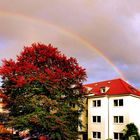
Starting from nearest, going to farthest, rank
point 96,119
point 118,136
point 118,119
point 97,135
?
1. point 118,136
2. point 118,119
3. point 97,135
4. point 96,119

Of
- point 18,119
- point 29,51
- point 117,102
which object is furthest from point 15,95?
point 117,102

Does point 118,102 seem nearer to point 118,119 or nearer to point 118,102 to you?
point 118,102

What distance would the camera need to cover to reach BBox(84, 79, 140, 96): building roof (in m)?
56.0

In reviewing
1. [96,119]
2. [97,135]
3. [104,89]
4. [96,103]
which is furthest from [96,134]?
[104,89]

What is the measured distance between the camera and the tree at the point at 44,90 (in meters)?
40.8

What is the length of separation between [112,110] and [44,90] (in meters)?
18.7

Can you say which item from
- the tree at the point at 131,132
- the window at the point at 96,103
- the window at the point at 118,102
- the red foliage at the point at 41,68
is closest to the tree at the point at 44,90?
the red foliage at the point at 41,68

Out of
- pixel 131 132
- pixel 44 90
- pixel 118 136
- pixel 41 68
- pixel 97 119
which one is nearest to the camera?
pixel 44 90

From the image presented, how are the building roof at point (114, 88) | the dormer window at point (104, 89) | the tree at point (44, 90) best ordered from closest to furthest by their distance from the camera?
1. the tree at point (44, 90)
2. the building roof at point (114, 88)
3. the dormer window at point (104, 89)

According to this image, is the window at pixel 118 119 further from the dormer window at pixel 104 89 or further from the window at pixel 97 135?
the dormer window at pixel 104 89

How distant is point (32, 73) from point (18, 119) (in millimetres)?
6798

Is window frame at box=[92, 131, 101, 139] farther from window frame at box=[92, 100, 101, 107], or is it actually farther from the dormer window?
the dormer window

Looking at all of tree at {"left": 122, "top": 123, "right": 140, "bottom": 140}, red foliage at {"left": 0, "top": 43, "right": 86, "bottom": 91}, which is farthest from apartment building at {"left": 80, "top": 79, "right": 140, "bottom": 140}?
red foliage at {"left": 0, "top": 43, "right": 86, "bottom": 91}

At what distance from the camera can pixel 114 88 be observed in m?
59.2
